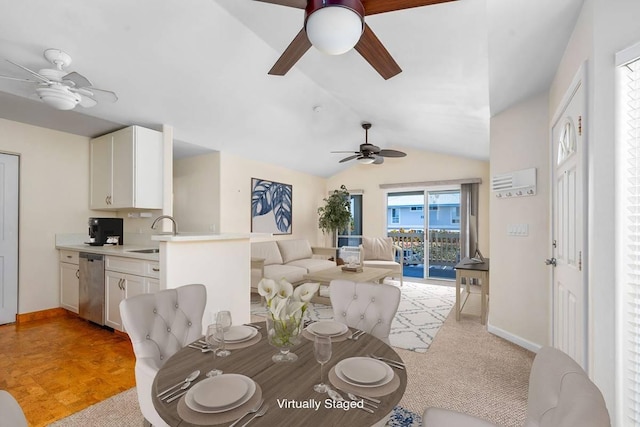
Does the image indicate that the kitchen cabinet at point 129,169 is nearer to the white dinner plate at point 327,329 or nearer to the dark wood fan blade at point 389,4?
the white dinner plate at point 327,329

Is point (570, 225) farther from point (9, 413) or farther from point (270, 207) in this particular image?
point (270, 207)

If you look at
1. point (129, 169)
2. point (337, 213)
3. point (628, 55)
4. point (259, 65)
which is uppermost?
point (259, 65)

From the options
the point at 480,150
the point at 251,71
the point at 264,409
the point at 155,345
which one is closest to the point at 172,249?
the point at 155,345

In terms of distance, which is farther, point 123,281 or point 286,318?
point 123,281

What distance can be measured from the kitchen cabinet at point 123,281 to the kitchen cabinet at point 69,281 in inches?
30.2

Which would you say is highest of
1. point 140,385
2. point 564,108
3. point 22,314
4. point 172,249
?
point 564,108

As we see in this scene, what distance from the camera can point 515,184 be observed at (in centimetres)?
296

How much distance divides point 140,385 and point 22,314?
11.8 feet

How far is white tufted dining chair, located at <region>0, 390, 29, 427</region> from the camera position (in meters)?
0.69

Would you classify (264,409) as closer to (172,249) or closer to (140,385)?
(140,385)

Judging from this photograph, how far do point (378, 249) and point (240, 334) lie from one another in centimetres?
474

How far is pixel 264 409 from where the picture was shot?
0.86 metres

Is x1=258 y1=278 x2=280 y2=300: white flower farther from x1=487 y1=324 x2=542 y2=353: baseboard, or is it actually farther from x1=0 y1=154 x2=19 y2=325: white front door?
x1=0 y1=154 x2=19 y2=325: white front door

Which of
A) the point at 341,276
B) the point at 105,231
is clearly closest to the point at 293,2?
the point at 341,276
